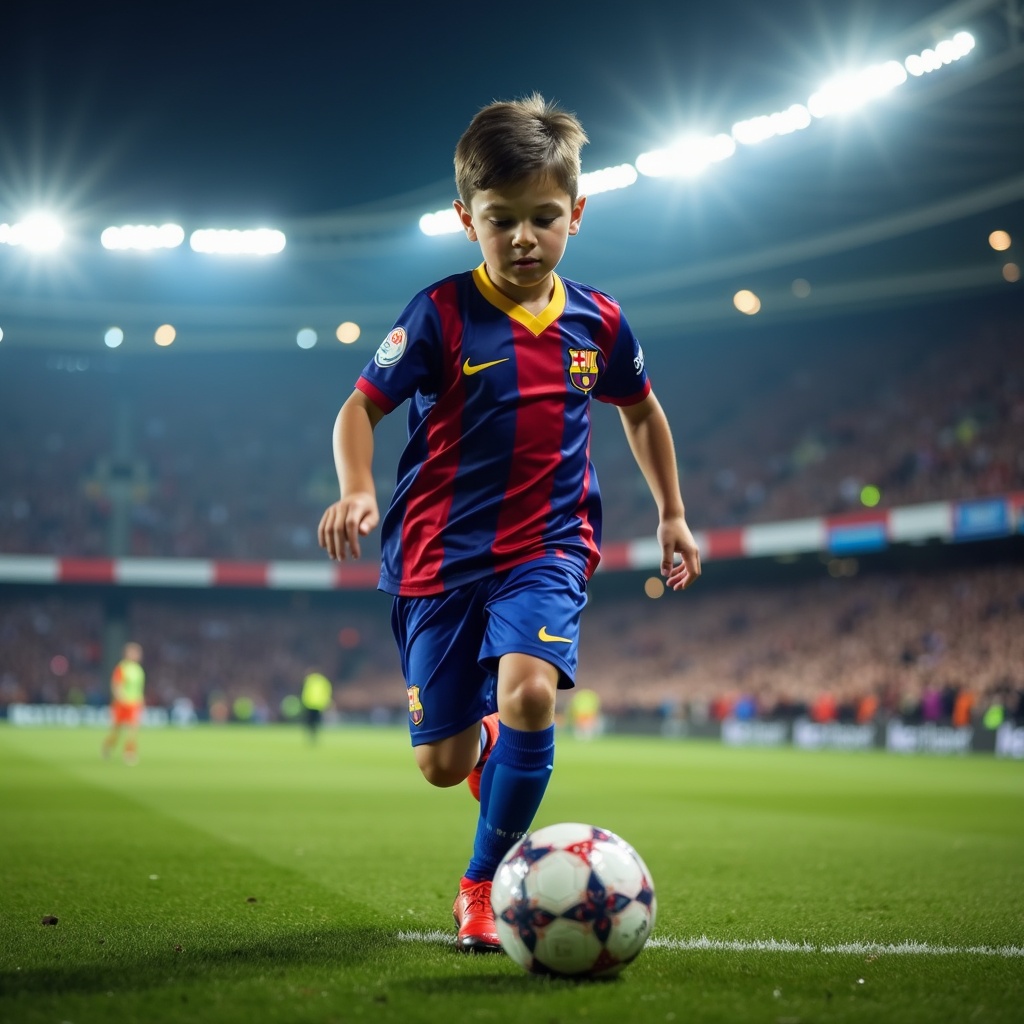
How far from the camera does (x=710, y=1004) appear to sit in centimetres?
312

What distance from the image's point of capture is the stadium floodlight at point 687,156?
28.4 meters

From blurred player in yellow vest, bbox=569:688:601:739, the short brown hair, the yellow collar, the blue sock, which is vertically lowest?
blurred player in yellow vest, bbox=569:688:601:739

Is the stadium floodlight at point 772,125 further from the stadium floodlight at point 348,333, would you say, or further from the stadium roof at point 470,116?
the stadium floodlight at point 348,333

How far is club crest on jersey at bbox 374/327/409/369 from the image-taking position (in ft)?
13.0

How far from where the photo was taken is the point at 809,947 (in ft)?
13.9

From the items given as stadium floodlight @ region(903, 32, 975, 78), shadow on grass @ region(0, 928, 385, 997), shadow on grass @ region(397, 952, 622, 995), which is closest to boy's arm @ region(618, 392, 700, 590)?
shadow on grass @ region(397, 952, 622, 995)

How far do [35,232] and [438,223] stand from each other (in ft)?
37.2

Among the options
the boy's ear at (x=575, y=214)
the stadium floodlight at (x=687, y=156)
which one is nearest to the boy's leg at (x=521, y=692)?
the boy's ear at (x=575, y=214)

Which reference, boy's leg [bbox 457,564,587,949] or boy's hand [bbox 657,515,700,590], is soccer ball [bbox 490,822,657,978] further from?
boy's hand [bbox 657,515,700,590]

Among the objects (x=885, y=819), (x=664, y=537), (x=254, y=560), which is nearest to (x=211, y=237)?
(x=254, y=560)

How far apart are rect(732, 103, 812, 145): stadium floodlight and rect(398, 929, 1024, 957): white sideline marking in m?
24.3

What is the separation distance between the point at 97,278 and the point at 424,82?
17.4m

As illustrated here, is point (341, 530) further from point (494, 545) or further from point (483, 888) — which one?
point (483, 888)

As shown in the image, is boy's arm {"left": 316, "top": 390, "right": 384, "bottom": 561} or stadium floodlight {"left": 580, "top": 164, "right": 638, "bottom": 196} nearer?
boy's arm {"left": 316, "top": 390, "right": 384, "bottom": 561}
